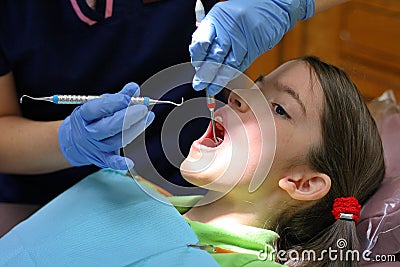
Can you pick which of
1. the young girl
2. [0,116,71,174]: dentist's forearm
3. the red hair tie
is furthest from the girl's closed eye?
[0,116,71,174]: dentist's forearm

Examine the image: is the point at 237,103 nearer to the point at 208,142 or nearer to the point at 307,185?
the point at 208,142

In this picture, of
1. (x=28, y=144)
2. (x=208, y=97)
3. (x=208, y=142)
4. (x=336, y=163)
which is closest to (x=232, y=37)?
(x=208, y=97)

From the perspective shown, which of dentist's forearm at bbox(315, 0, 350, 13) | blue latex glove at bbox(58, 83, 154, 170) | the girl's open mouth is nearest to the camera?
blue latex glove at bbox(58, 83, 154, 170)

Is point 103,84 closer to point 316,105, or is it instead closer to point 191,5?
point 191,5

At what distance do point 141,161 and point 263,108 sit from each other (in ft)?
1.04

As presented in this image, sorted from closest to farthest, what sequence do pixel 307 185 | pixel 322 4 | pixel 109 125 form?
pixel 109 125 < pixel 307 185 < pixel 322 4

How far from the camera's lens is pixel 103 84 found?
155 cm

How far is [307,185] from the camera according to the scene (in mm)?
1309

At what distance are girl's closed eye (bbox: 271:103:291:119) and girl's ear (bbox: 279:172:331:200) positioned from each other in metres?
0.13

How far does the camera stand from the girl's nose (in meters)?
1.31

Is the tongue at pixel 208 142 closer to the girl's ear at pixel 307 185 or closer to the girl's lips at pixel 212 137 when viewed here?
the girl's lips at pixel 212 137

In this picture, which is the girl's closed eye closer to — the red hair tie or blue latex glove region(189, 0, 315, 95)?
blue latex glove region(189, 0, 315, 95)

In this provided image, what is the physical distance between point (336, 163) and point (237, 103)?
0.81 feet

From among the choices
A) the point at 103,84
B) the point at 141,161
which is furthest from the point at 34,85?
the point at 141,161
